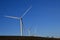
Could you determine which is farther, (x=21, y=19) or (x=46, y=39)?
(x=46, y=39)

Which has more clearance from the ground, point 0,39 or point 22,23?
point 0,39

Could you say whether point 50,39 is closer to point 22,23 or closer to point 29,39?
point 29,39

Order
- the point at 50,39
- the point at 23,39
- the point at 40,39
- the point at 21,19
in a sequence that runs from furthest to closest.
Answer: the point at 40,39 < the point at 50,39 < the point at 23,39 < the point at 21,19

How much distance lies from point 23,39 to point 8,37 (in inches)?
445

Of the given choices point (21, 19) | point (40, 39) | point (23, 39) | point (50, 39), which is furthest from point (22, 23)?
point (40, 39)

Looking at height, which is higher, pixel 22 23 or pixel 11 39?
pixel 11 39

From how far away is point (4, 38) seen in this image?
109 ft

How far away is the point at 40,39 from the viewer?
105 ft

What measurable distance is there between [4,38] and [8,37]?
890mm

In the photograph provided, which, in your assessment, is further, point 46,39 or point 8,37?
point 8,37

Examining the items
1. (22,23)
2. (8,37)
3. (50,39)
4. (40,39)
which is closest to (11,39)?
(8,37)

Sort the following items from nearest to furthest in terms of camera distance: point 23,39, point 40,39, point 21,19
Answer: point 21,19 → point 23,39 → point 40,39

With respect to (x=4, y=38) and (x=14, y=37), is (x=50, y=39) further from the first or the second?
(x=4, y=38)

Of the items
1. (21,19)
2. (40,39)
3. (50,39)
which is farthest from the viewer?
(40,39)
